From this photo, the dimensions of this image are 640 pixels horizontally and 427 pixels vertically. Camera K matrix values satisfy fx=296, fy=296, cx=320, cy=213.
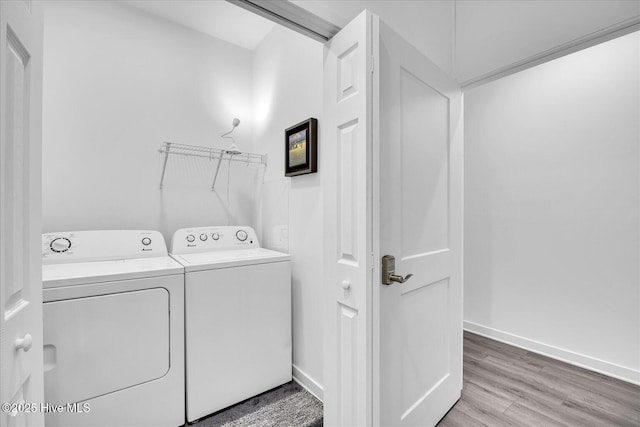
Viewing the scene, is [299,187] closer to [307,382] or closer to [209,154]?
[209,154]

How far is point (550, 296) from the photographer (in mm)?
2387

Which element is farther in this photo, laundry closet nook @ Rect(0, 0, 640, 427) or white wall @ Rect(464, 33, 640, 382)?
white wall @ Rect(464, 33, 640, 382)

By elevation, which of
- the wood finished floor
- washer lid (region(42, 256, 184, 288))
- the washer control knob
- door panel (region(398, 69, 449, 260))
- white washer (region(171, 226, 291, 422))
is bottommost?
the wood finished floor

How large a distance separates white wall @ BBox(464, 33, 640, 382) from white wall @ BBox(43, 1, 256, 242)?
2254 mm

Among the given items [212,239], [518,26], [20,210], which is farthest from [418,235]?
[212,239]

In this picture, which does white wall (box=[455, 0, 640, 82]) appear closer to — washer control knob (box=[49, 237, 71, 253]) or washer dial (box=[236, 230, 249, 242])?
washer dial (box=[236, 230, 249, 242])

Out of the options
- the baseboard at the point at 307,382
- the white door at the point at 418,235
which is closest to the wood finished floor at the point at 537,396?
the white door at the point at 418,235

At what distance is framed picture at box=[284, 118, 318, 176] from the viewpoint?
185 centimetres

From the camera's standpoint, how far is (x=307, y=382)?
1.94m

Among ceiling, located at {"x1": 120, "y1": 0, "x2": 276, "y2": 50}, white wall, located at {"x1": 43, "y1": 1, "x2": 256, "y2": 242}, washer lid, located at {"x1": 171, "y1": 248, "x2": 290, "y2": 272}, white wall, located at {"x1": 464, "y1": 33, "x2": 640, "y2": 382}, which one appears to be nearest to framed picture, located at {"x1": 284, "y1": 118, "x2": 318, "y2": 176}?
washer lid, located at {"x1": 171, "y1": 248, "x2": 290, "y2": 272}

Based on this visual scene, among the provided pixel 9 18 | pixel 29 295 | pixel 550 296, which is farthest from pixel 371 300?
pixel 550 296

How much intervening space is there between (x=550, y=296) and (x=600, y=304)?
0.30m

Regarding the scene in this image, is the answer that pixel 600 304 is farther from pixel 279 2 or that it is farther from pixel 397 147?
pixel 279 2

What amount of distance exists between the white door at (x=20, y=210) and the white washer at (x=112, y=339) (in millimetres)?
573
